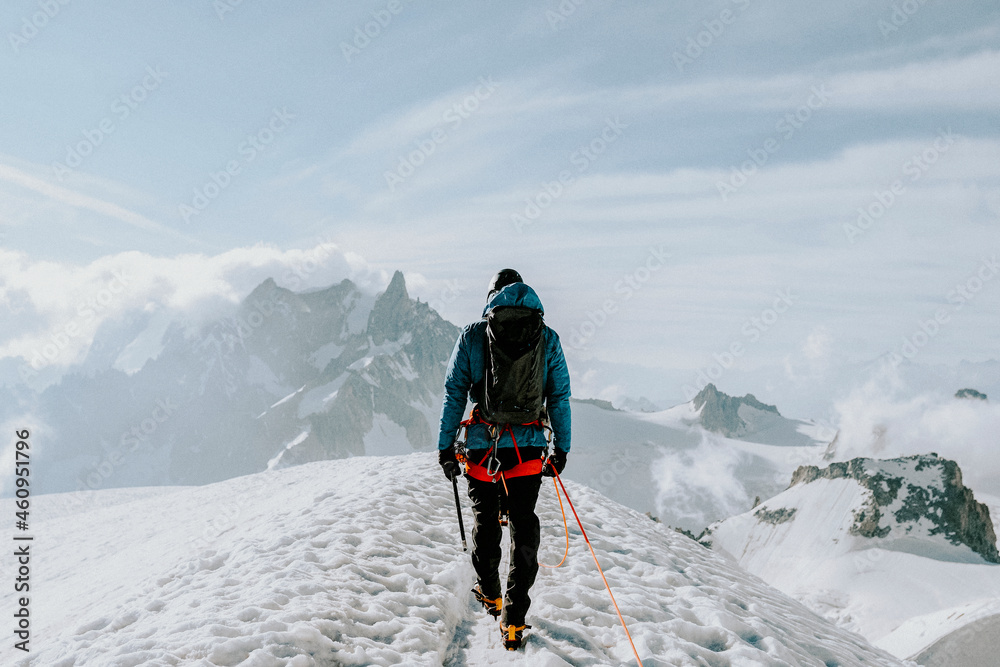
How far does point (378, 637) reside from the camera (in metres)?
6.87

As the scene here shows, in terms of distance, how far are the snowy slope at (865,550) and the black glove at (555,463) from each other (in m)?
133

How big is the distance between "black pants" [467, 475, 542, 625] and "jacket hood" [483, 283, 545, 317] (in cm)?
203

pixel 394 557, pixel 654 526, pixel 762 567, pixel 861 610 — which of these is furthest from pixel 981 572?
pixel 394 557

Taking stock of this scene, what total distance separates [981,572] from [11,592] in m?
173

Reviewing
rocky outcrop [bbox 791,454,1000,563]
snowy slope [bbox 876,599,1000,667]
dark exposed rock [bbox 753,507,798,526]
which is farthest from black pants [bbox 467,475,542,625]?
dark exposed rock [bbox 753,507,798,526]

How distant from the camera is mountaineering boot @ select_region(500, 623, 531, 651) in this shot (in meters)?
6.64

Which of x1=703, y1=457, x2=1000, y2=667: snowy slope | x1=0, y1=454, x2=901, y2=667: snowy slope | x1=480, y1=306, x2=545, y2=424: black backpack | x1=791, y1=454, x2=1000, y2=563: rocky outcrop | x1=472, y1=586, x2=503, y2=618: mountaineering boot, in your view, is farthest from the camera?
x1=791, y1=454, x2=1000, y2=563: rocky outcrop

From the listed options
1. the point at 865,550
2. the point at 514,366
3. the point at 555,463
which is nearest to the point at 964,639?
the point at 555,463

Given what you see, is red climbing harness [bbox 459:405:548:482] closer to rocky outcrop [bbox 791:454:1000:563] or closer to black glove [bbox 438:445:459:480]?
black glove [bbox 438:445:459:480]

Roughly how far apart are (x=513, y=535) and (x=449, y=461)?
115cm

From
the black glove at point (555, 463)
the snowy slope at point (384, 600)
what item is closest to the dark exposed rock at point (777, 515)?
the snowy slope at point (384, 600)

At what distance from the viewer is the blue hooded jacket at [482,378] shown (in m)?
6.39

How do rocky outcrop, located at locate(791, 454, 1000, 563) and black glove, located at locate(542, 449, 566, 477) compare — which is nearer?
black glove, located at locate(542, 449, 566, 477)

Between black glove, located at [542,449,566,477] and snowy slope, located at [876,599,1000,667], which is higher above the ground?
black glove, located at [542,449,566,477]
